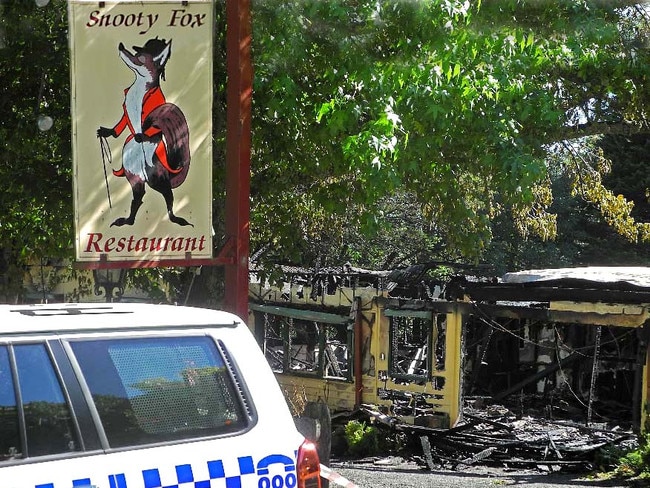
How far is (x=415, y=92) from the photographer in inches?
324

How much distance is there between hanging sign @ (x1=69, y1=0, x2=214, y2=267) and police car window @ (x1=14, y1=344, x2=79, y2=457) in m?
2.82

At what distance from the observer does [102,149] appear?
6.38 m

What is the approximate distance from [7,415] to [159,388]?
63 cm

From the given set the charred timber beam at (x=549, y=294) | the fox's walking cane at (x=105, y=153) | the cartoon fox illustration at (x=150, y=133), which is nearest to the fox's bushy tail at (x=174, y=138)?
the cartoon fox illustration at (x=150, y=133)

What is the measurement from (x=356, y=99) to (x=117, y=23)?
2806 millimetres

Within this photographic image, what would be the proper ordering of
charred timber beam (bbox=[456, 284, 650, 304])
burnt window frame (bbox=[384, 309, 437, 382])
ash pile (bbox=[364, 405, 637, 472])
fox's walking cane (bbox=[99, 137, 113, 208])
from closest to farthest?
fox's walking cane (bbox=[99, 137, 113, 208]) → ash pile (bbox=[364, 405, 637, 472]) → charred timber beam (bbox=[456, 284, 650, 304]) → burnt window frame (bbox=[384, 309, 437, 382])

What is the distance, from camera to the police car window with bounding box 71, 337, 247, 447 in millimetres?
3641

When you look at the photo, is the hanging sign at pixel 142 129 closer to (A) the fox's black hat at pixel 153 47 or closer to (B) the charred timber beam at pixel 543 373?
(A) the fox's black hat at pixel 153 47

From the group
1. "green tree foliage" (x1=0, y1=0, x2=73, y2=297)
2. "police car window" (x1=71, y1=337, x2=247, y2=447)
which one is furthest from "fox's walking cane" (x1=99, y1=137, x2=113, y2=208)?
"green tree foliage" (x1=0, y1=0, x2=73, y2=297)

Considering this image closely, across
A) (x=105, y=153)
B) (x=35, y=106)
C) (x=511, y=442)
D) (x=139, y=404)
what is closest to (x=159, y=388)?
(x=139, y=404)

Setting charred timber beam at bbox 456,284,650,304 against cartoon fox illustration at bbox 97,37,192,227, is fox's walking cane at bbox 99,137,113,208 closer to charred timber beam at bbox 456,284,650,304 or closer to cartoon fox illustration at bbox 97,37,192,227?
cartoon fox illustration at bbox 97,37,192,227

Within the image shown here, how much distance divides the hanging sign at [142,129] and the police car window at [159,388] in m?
2.65

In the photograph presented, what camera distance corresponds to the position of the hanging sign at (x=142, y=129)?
251 inches

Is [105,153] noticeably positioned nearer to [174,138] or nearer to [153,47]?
[174,138]
